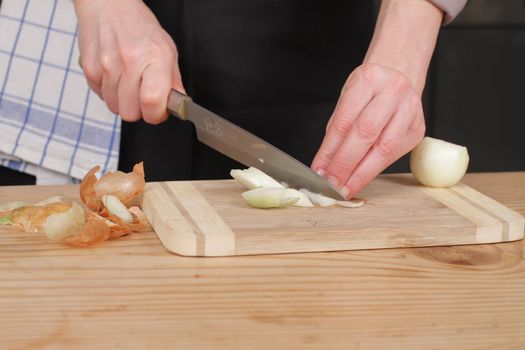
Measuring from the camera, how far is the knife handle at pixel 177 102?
4.00ft

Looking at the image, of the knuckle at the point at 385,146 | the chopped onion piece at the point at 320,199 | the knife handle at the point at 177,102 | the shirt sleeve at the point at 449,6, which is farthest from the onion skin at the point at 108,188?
the shirt sleeve at the point at 449,6

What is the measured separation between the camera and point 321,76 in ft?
5.27

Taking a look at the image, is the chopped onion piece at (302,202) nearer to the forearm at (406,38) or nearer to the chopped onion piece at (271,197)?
the chopped onion piece at (271,197)

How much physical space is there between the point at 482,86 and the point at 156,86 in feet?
5.49

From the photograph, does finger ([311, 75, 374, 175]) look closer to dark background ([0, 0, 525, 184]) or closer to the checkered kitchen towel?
the checkered kitchen towel

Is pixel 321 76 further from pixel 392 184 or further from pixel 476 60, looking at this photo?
pixel 476 60

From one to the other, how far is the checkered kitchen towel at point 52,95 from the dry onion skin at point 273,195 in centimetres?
39

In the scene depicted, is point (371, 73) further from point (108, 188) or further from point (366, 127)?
point (108, 188)

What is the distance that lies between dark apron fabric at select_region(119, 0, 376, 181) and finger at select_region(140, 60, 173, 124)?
309 mm

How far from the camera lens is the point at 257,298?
0.92 m

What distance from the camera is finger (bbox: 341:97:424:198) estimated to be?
121 cm

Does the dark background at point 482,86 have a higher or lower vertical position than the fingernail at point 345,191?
higher

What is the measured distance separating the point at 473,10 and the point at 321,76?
1143mm

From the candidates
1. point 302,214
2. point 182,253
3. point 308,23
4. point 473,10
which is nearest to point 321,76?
point 308,23
